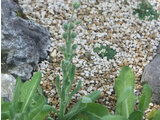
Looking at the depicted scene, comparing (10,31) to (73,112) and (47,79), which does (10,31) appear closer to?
(47,79)

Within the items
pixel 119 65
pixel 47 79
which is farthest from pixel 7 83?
pixel 119 65

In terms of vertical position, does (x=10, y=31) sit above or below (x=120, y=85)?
above

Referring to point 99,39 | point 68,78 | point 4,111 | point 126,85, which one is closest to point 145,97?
point 126,85

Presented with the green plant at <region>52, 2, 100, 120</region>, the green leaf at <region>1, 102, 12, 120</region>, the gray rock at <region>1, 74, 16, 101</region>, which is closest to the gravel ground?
the gray rock at <region>1, 74, 16, 101</region>

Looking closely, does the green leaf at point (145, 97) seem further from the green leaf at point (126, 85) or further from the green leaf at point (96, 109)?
the green leaf at point (96, 109)

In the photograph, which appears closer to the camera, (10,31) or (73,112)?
(73,112)
